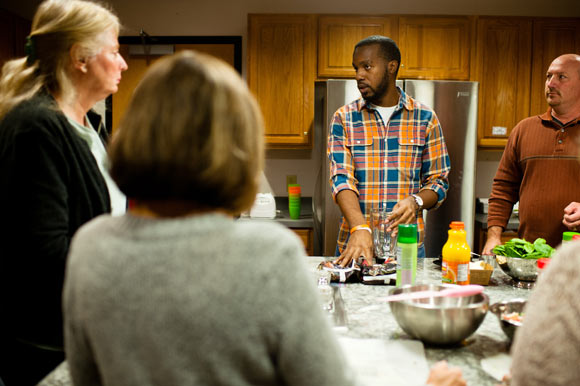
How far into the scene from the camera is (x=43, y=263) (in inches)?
44.5

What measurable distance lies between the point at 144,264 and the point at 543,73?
3974 millimetres

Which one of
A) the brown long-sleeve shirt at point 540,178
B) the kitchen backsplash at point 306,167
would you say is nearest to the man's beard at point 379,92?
the brown long-sleeve shirt at point 540,178

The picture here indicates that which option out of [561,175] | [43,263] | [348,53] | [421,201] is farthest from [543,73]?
[43,263]

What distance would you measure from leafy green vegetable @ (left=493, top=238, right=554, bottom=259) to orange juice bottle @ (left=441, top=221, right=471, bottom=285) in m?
0.25

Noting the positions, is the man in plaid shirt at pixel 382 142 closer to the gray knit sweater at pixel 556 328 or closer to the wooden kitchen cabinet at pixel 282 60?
the wooden kitchen cabinet at pixel 282 60

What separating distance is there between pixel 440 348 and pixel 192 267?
0.76 meters

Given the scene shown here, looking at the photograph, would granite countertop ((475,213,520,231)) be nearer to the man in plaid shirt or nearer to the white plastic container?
the man in plaid shirt

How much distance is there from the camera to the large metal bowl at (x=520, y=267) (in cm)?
158

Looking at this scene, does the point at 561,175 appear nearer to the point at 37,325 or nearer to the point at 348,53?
the point at 348,53

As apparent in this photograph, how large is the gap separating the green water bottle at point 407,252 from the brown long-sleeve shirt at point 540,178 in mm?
1200

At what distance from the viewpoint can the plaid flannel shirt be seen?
240 centimetres

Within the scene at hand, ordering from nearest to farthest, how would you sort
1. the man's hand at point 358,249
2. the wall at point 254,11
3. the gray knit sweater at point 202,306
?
the gray knit sweater at point 202,306, the man's hand at point 358,249, the wall at point 254,11

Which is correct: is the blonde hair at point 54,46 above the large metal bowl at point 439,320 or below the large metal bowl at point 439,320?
above

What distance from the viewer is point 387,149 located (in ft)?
7.98
